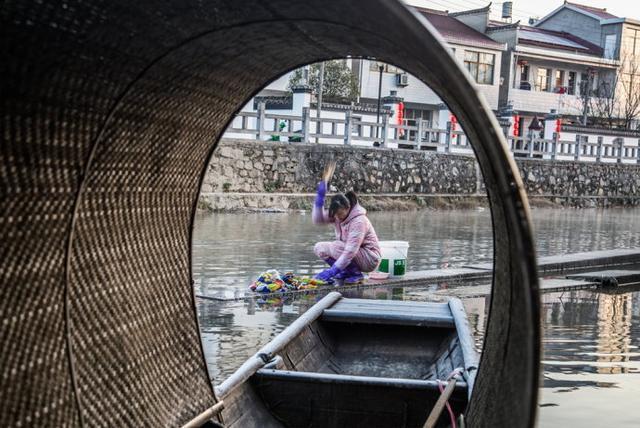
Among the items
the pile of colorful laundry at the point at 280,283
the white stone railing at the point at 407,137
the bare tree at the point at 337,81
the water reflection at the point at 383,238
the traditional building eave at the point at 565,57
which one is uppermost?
the traditional building eave at the point at 565,57

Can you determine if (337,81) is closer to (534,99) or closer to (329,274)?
(534,99)

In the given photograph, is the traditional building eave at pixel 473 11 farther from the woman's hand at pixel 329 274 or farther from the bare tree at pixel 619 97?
→ the woman's hand at pixel 329 274

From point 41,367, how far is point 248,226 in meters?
16.4

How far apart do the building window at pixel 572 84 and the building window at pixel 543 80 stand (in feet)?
5.74

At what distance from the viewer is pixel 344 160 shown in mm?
28078

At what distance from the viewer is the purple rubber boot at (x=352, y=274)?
11.0 meters

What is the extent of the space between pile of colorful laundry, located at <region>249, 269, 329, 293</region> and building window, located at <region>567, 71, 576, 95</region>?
4747cm

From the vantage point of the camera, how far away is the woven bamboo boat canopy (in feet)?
9.29

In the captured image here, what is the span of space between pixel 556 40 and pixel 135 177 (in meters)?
54.9

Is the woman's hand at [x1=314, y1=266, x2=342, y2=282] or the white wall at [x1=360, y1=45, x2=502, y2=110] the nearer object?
the woman's hand at [x1=314, y1=266, x2=342, y2=282]

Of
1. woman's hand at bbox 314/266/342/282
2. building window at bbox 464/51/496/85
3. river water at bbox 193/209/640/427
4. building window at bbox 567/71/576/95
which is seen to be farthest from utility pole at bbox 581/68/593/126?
woman's hand at bbox 314/266/342/282

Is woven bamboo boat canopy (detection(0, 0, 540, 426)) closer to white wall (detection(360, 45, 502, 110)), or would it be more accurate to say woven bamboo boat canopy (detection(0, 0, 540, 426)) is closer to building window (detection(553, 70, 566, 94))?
white wall (detection(360, 45, 502, 110))

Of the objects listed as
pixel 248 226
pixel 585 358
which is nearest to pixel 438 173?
pixel 248 226

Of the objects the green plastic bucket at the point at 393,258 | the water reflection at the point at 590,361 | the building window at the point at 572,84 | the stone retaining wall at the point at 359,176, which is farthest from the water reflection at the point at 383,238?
the building window at the point at 572,84
